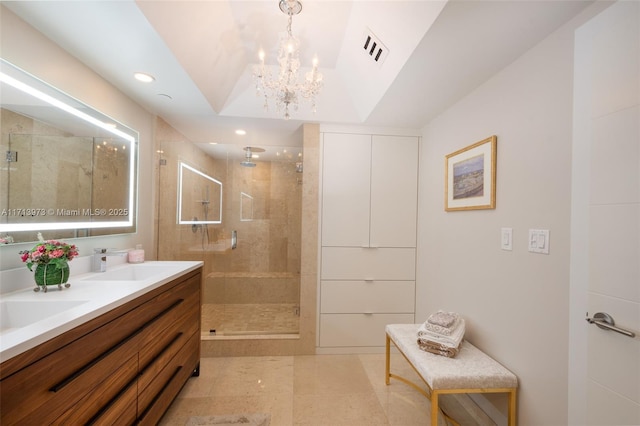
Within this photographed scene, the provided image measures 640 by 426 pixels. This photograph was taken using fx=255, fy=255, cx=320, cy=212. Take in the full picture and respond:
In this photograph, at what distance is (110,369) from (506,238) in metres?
2.16

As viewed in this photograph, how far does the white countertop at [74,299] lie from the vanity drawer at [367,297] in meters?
1.42

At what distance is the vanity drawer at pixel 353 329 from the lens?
2.62m

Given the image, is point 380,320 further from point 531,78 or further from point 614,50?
point 614,50

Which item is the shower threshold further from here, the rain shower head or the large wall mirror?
the rain shower head

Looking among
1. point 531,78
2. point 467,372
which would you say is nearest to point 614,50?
point 531,78

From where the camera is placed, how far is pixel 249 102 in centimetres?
242

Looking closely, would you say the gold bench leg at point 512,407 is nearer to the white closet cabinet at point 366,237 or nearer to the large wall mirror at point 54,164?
the white closet cabinet at point 366,237

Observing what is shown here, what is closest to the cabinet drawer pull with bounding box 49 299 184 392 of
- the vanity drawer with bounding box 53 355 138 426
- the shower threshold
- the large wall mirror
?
the vanity drawer with bounding box 53 355 138 426

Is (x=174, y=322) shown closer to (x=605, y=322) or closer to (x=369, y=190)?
(x=369, y=190)

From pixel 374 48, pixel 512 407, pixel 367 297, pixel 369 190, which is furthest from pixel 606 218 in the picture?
pixel 367 297

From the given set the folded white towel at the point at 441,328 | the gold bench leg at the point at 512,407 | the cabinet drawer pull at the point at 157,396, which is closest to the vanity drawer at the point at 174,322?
the cabinet drawer pull at the point at 157,396

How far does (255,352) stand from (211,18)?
2.78 metres

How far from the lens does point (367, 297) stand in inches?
104

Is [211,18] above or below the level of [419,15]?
above
